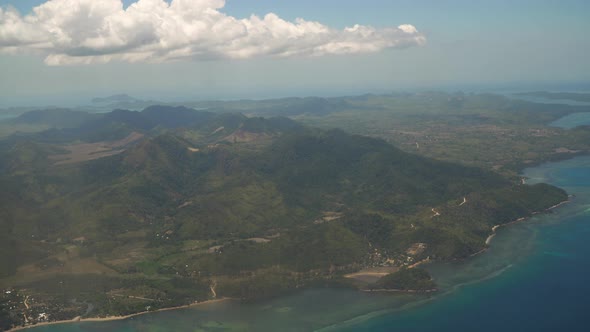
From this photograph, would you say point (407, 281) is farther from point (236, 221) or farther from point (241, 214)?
point (241, 214)

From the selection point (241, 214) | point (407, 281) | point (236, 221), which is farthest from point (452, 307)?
point (241, 214)

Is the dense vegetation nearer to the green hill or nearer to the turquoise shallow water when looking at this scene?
the turquoise shallow water

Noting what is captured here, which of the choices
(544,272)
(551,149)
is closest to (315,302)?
(544,272)

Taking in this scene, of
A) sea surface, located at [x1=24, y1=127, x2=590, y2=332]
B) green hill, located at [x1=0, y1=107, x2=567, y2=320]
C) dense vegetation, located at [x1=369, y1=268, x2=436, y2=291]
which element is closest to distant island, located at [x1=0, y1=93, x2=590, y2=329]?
dense vegetation, located at [x1=369, y1=268, x2=436, y2=291]

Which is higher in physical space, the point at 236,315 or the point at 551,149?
the point at 551,149

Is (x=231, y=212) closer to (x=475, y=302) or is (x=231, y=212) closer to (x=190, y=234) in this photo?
(x=190, y=234)

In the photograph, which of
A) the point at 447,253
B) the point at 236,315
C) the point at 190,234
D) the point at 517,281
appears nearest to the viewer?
the point at 236,315

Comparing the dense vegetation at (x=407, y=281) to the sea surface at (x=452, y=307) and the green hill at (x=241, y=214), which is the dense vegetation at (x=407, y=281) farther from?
the green hill at (x=241, y=214)
